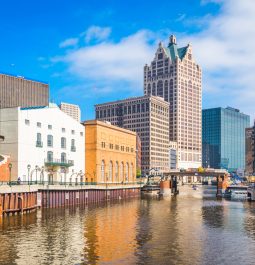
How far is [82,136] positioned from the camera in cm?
14975

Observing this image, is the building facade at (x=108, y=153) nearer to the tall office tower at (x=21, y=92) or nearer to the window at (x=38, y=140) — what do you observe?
the window at (x=38, y=140)

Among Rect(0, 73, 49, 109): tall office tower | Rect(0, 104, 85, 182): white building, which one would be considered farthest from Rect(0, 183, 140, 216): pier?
Rect(0, 73, 49, 109): tall office tower

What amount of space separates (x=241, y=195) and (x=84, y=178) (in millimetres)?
72588

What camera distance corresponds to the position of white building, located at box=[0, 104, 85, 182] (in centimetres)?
11575

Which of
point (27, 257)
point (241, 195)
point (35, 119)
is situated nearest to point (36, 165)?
point (35, 119)

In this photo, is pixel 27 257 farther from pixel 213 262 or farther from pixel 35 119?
pixel 35 119

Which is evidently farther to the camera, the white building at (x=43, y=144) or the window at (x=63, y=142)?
the window at (x=63, y=142)

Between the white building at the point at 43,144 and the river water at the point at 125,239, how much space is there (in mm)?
29698

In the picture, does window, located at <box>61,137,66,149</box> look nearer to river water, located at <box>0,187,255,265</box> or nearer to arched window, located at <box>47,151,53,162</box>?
arched window, located at <box>47,151,53,162</box>

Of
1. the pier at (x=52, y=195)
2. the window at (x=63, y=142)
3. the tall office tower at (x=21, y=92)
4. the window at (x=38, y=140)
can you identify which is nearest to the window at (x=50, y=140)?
the window at (x=38, y=140)

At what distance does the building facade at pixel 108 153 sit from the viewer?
15212 cm

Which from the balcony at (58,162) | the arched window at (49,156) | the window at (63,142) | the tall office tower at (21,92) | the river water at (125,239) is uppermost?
the tall office tower at (21,92)

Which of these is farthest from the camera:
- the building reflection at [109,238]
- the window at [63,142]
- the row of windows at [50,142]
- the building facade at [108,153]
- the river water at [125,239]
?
the building facade at [108,153]

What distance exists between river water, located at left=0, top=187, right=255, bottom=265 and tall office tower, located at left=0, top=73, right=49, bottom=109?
286ft
